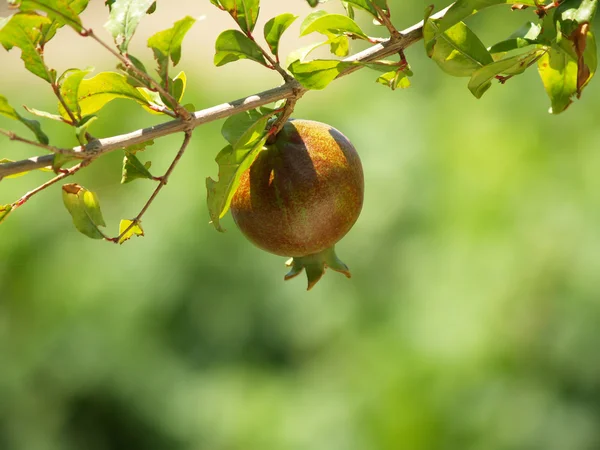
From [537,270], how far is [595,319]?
1.37 ft

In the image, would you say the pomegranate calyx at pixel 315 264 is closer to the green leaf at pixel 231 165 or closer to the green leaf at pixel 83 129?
the green leaf at pixel 231 165

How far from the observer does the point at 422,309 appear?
16.0 ft

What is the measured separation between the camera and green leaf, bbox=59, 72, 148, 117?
1231 millimetres

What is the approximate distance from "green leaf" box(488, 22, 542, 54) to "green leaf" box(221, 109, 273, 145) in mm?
329

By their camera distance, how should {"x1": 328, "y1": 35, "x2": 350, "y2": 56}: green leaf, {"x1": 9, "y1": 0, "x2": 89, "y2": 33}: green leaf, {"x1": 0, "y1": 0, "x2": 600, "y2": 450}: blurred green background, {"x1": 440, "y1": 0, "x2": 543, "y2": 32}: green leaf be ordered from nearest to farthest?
{"x1": 9, "y1": 0, "x2": 89, "y2": 33}: green leaf
{"x1": 440, "y1": 0, "x2": 543, "y2": 32}: green leaf
{"x1": 328, "y1": 35, "x2": 350, "y2": 56}: green leaf
{"x1": 0, "y1": 0, "x2": 600, "y2": 450}: blurred green background

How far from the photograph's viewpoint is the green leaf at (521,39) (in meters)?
1.22

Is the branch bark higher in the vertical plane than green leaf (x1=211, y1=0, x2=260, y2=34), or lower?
lower

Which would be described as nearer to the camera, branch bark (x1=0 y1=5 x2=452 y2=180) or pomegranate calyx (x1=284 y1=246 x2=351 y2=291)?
branch bark (x1=0 y1=5 x2=452 y2=180)

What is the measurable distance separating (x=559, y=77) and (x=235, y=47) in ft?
1.53

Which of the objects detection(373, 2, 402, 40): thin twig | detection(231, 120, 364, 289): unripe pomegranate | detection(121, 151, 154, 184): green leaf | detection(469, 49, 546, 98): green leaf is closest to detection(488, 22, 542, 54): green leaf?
detection(469, 49, 546, 98): green leaf

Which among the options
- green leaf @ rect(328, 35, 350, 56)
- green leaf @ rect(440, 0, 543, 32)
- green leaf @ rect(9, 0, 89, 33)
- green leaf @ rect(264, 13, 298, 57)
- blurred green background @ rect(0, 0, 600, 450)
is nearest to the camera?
green leaf @ rect(9, 0, 89, 33)

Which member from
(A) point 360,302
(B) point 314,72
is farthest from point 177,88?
(A) point 360,302

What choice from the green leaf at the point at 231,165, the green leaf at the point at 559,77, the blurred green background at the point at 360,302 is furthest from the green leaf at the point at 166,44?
the blurred green background at the point at 360,302

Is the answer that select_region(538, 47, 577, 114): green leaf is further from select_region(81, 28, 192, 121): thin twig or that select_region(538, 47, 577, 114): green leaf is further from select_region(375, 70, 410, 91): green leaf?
select_region(81, 28, 192, 121): thin twig
